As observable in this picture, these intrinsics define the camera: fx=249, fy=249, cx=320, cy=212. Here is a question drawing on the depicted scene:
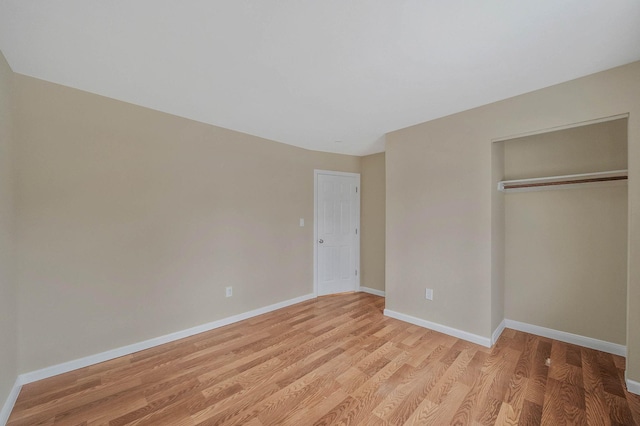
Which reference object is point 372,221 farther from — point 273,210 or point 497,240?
point 497,240

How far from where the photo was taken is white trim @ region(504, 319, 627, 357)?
2.31 metres

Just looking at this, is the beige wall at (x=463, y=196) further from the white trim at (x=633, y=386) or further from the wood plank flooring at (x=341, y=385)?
the wood plank flooring at (x=341, y=385)

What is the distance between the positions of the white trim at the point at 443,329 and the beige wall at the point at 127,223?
5.49 ft

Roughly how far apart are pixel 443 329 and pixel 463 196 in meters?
1.50

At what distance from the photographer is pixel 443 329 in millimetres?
2787

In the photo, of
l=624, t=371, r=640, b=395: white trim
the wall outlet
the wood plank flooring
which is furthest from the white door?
l=624, t=371, r=640, b=395: white trim

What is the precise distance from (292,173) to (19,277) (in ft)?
9.42

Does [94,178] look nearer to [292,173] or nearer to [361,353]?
[292,173]

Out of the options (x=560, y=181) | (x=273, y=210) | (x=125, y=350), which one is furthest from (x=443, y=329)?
(x=125, y=350)

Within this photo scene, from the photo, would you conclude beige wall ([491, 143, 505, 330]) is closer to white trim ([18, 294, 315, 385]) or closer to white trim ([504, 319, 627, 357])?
white trim ([504, 319, 627, 357])

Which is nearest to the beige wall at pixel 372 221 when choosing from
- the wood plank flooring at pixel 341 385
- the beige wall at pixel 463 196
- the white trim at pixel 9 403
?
the beige wall at pixel 463 196

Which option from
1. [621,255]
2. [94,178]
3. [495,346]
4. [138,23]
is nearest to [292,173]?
[94,178]

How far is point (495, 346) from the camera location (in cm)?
250

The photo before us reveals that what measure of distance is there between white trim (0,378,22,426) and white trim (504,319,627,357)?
14.4 ft
